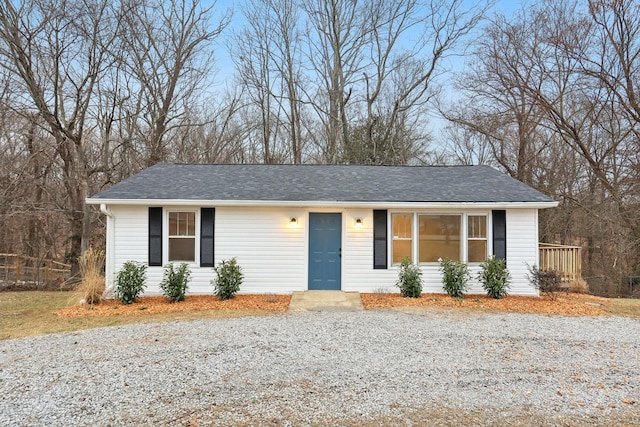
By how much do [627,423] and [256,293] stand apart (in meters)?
7.20

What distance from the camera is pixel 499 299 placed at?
28.1ft

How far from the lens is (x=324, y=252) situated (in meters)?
9.13

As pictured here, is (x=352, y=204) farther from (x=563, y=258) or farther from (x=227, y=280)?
(x=563, y=258)

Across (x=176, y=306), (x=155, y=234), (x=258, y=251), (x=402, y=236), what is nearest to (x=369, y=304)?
(x=402, y=236)

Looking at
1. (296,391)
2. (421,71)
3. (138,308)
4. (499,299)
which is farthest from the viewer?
(421,71)

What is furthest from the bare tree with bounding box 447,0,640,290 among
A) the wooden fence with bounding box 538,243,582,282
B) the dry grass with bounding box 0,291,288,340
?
the dry grass with bounding box 0,291,288,340

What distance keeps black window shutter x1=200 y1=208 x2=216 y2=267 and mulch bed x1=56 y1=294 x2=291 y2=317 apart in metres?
0.89

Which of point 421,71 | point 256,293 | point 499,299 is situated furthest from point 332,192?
point 421,71

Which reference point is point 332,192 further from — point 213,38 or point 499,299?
point 213,38

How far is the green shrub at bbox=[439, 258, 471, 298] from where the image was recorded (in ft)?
28.3

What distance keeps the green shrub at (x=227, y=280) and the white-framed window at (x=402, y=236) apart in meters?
3.80

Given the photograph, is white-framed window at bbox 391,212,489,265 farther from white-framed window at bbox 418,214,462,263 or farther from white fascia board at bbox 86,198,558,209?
white fascia board at bbox 86,198,558,209

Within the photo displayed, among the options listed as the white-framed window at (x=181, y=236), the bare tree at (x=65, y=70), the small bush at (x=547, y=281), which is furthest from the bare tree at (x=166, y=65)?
the small bush at (x=547, y=281)

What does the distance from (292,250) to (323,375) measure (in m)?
5.07
